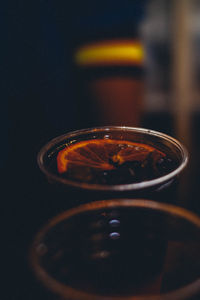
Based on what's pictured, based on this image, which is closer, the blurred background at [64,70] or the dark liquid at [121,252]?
the dark liquid at [121,252]

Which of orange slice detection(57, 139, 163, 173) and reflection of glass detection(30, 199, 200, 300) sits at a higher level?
orange slice detection(57, 139, 163, 173)

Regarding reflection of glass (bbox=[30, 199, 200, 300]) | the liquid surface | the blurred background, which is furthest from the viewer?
the blurred background

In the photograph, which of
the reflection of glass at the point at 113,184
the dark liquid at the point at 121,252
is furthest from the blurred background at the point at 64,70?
the dark liquid at the point at 121,252

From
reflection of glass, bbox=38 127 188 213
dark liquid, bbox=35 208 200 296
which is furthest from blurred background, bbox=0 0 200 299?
dark liquid, bbox=35 208 200 296

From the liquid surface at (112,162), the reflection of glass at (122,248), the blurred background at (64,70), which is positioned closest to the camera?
the reflection of glass at (122,248)

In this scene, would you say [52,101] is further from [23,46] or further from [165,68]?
[165,68]

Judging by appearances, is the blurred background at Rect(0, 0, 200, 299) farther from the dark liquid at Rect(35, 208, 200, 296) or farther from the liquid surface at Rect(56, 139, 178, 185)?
the dark liquid at Rect(35, 208, 200, 296)

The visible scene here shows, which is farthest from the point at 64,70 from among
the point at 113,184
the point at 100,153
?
the point at 113,184

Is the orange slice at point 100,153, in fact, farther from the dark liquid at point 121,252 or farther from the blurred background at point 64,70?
the blurred background at point 64,70

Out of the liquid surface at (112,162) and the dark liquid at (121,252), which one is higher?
the liquid surface at (112,162)
